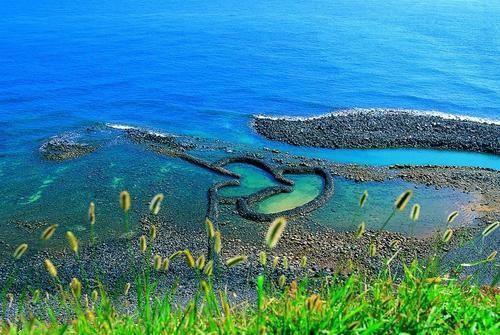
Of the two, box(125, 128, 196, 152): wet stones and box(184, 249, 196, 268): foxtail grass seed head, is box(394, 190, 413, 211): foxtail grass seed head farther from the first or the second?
box(125, 128, 196, 152): wet stones

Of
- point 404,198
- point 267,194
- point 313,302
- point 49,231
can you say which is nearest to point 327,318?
point 313,302

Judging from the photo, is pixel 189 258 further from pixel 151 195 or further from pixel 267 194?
pixel 151 195

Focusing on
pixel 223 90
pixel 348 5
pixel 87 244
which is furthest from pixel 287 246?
pixel 348 5

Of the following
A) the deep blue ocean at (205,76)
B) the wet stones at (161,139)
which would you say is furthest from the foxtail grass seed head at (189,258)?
the wet stones at (161,139)

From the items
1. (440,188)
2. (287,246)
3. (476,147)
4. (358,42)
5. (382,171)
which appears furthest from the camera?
(358,42)

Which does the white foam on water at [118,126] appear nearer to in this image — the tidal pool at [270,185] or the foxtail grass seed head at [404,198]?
the tidal pool at [270,185]

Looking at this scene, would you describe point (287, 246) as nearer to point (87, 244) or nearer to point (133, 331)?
point (87, 244)
